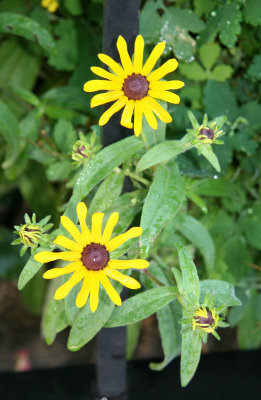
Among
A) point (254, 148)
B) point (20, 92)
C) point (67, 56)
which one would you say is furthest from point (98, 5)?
point (254, 148)

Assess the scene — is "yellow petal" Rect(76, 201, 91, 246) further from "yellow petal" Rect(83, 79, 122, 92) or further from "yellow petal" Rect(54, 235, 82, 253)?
"yellow petal" Rect(83, 79, 122, 92)

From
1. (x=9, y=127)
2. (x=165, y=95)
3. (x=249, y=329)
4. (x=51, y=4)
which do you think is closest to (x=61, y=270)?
(x=165, y=95)

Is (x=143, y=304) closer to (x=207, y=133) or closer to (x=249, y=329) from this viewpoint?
(x=207, y=133)

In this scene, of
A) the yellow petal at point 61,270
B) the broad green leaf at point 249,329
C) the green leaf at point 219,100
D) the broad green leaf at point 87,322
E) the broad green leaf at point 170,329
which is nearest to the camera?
the yellow petal at point 61,270

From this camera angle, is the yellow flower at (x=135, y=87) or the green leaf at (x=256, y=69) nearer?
the yellow flower at (x=135, y=87)

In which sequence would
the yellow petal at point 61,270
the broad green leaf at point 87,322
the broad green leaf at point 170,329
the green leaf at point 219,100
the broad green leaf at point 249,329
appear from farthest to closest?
the broad green leaf at point 249,329
the green leaf at point 219,100
the broad green leaf at point 170,329
the broad green leaf at point 87,322
the yellow petal at point 61,270

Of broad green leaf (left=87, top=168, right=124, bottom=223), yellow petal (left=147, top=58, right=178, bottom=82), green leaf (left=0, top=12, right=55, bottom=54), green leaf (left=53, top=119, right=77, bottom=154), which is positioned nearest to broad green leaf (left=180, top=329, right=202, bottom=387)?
broad green leaf (left=87, top=168, right=124, bottom=223)

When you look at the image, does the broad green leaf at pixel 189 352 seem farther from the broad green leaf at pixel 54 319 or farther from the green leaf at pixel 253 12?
the green leaf at pixel 253 12

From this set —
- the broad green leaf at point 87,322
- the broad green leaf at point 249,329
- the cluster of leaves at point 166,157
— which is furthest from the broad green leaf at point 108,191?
the broad green leaf at point 249,329
